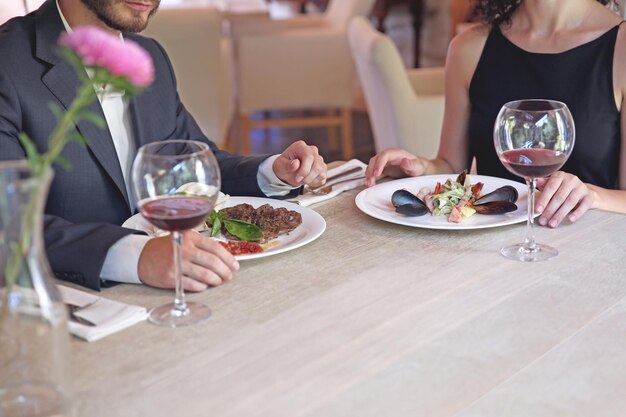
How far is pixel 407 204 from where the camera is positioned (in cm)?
162

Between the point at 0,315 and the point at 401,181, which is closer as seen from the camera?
the point at 0,315

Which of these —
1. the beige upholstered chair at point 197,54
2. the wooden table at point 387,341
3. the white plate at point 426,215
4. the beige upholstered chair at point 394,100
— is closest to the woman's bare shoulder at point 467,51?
the white plate at point 426,215

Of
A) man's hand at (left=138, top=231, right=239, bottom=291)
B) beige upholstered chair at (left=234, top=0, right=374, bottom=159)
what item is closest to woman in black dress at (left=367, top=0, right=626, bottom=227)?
man's hand at (left=138, top=231, right=239, bottom=291)

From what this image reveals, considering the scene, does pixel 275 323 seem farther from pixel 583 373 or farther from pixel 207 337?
pixel 583 373

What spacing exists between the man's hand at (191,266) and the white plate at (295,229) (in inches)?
2.3

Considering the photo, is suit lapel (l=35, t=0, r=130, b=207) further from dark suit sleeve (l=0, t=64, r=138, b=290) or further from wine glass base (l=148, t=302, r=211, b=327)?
wine glass base (l=148, t=302, r=211, b=327)

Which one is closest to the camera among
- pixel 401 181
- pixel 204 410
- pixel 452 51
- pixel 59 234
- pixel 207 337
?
pixel 204 410

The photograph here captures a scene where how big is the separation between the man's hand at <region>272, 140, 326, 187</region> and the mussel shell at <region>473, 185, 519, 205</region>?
0.33 metres

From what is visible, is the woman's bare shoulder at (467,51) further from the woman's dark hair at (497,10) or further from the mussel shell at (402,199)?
the mussel shell at (402,199)

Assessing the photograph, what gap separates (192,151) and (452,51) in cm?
129

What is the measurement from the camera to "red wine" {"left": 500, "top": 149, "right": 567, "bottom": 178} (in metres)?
1.43

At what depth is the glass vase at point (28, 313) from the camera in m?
0.79

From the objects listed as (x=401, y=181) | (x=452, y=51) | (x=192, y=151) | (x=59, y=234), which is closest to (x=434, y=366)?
(x=192, y=151)

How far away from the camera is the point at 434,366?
1049mm
